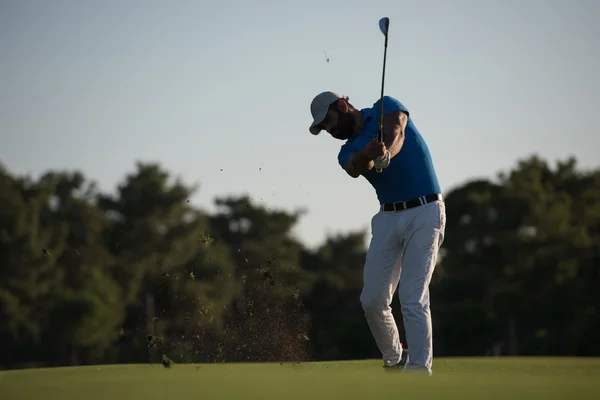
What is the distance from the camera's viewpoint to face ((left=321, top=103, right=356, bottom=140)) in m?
9.61

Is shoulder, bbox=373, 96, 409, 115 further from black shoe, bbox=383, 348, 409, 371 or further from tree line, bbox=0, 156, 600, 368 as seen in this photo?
tree line, bbox=0, 156, 600, 368

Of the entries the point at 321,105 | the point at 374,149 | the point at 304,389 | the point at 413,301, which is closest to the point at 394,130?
the point at 374,149

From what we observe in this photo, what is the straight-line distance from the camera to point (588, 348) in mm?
52719

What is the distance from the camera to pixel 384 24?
9.78m

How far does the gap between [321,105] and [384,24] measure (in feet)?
3.20

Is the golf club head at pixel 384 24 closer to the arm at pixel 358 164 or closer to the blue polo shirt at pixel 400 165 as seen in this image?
the blue polo shirt at pixel 400 165

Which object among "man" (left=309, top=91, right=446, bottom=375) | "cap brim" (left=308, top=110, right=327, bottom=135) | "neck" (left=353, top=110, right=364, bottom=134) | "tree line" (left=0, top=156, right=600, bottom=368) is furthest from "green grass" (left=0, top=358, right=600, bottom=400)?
"tree line" (left=0, top=156, right=600, bottom=368)

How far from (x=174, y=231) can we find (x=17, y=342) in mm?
15282

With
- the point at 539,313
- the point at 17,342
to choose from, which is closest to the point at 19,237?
the point at 17,342

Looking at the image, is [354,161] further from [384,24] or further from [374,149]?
[384,24]

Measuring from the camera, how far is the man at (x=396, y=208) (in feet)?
30.2

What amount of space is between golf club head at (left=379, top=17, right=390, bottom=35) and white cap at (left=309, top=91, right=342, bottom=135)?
0.74 metres

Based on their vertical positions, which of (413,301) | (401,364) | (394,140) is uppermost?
(394,140)

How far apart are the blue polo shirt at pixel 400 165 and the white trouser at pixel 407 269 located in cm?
16
